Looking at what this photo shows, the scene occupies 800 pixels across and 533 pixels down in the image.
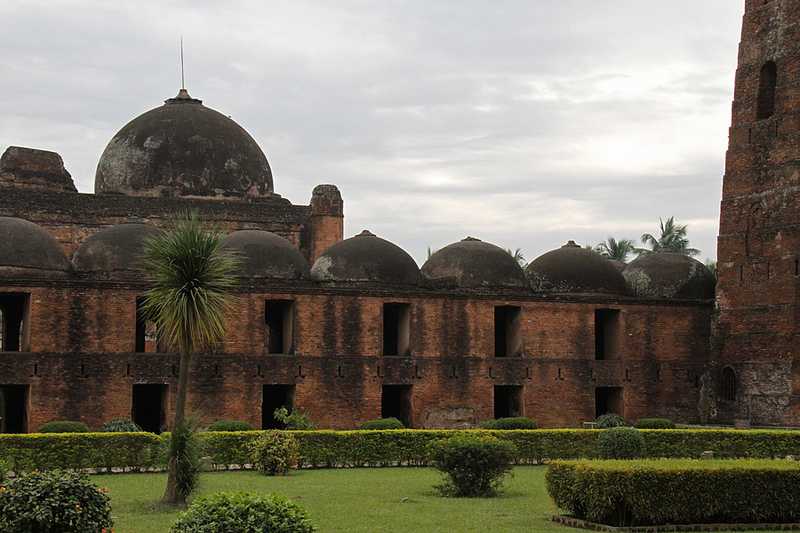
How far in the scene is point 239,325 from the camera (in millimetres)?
25453

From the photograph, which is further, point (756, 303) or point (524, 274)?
point (524, 274)

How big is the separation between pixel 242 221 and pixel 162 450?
15701mm

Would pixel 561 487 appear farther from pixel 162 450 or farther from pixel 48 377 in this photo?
pixel 48 377

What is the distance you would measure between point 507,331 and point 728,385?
18.3 ft

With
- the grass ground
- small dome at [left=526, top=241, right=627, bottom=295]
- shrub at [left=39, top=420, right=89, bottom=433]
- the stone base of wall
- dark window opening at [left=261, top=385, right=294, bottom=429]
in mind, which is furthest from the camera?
small dome at [left=526, top=241, right=627, bottom=295]

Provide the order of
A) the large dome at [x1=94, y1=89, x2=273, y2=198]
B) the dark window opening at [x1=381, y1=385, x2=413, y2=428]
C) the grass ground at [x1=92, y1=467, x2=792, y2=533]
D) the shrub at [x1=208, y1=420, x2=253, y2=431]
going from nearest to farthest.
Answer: the grass ground at [x1=92, y1=467, x2=792, y2=533] → the shrub at [x1=208, y1=420, x2=253, y2=431] → the dark window opening at [x1=381, y1=385, x2=413, y2=428] → the large dome at [x1=94, y1=89, x2=273, y2=198]

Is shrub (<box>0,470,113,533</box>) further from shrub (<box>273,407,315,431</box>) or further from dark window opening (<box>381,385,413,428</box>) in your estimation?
dark window opening (<box>381,385,413,428</box>)

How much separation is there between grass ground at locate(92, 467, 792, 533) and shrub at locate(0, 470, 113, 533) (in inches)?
80.9

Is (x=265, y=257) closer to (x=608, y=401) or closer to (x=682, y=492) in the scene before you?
(x=608, y=401)

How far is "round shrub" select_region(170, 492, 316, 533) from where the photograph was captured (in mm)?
8867

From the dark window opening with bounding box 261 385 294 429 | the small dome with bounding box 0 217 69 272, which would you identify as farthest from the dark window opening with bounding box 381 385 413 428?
the small dome with bounding box 0 217 69 272

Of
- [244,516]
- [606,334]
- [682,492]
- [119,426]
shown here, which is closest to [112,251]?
[119,426]

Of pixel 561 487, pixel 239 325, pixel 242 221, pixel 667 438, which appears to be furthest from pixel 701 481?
pixel 242 221

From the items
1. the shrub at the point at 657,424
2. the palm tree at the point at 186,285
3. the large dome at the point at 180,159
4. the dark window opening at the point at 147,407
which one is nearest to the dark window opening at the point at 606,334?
the shrub at the point at 657,424
